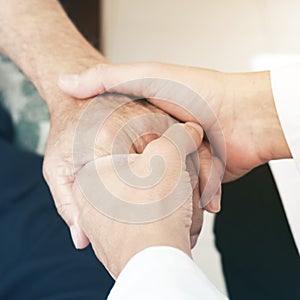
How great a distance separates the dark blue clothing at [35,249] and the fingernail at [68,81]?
0.30 metres

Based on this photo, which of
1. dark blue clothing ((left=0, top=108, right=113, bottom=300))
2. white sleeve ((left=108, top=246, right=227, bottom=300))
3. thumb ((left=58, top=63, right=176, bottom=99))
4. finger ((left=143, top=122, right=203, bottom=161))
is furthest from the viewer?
dark blue clothing ((left=0, top=108, right=113, bottom=300))

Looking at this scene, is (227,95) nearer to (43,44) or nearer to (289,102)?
(289,102)

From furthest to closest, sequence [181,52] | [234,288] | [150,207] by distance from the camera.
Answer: [181,52] → [234,288] → [150,207]

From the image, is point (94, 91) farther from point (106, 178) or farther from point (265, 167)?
point (265, 167)

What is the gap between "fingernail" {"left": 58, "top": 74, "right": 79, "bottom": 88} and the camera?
32.3 inches

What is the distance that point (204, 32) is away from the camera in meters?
1.85

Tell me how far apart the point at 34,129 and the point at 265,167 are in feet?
1.80

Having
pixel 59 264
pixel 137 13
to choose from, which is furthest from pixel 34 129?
pixel 137 13

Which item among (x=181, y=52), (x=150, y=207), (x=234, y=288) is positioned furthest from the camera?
(x=181, y=52)

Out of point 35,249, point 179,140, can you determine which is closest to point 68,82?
point 179,140

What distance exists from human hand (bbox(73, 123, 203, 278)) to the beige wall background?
3.63 feet

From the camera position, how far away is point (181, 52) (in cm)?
180

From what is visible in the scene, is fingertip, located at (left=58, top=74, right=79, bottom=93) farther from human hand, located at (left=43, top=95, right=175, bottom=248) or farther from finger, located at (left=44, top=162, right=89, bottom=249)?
finger, located at (left=44, top=162, right=89, bottom=249)

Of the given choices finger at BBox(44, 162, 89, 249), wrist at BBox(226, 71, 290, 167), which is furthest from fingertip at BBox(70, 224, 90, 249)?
wrist at BBox(226, 71, 290, 167)
